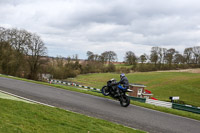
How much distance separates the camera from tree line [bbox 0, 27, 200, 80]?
145ft

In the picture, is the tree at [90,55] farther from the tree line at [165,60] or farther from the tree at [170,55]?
the tree at [170,55]

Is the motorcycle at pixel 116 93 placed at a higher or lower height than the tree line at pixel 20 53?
lower

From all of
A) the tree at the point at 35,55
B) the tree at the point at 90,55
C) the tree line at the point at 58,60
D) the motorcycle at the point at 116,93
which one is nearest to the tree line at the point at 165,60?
the tree line at the point at 58,60

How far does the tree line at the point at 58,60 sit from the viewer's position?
44156 mm

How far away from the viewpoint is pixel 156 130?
24.0 feet

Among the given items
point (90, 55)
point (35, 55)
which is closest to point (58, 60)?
point (35, 55)

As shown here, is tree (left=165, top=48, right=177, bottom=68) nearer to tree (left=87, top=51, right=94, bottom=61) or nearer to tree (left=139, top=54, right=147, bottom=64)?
tree (left=139, top=54, right=147, bottom=64)

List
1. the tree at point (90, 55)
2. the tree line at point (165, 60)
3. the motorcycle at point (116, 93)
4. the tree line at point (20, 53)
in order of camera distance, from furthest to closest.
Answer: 1. the tree at point (90, 55)
2. the tree line at point (165, 60)
3. the tree line at point (20, 53)
4. the motorcycle at point (116, 93)

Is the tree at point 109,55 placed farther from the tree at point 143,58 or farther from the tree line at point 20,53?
the tree line at point 20,53

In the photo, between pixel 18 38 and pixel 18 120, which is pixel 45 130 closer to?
pixel 18 120

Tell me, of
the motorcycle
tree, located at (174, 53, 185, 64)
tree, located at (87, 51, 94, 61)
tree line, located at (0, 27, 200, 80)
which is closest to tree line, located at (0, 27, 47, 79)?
tree line, located at (0, 27, 200, 80)

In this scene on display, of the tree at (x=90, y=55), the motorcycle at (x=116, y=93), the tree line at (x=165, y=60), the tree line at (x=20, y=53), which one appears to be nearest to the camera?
the motorcycle at (x=116, y=93)

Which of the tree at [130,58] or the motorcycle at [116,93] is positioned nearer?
the motorcycle at [116,93]

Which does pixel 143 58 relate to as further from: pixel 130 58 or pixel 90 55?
pixel 90 55
